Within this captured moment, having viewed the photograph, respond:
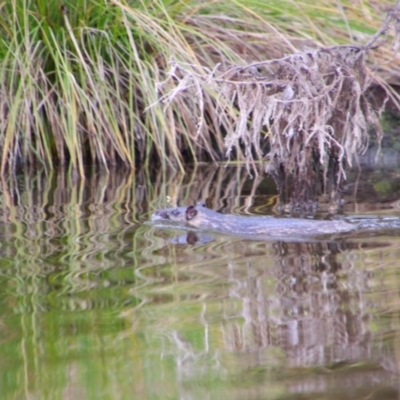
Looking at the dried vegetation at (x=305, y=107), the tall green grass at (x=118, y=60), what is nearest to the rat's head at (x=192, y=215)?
the dried vegetation at (x=305, y=107)

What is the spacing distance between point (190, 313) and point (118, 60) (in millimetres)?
4923

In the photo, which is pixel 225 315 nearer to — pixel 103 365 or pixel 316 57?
pixel 103 365

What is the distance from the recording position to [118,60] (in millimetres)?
7695

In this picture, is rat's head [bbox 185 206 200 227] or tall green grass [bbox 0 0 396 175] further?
tall green grass [bbox 0 0 396 175]

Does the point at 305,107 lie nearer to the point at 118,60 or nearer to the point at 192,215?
the point at 192,215

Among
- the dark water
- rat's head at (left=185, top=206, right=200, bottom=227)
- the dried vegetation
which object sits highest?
the dried vegetation

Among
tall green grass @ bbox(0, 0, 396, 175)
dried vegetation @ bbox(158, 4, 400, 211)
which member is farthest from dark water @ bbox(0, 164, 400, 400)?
tall green grass @ bbox(0, 0, 396, 175)

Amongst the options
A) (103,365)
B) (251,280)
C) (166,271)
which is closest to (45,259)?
(166,271)

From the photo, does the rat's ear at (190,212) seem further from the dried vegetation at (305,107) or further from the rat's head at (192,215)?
the dried vegetation at (305,107)

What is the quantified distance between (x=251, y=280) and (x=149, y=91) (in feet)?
12.9

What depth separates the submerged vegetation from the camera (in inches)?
289

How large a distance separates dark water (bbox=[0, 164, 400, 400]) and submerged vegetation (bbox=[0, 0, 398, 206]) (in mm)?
2227

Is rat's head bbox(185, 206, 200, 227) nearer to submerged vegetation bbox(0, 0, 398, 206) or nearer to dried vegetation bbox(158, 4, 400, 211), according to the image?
dried vegetation bbox(158, 4, 400, 211)

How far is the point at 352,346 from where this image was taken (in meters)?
2.76
